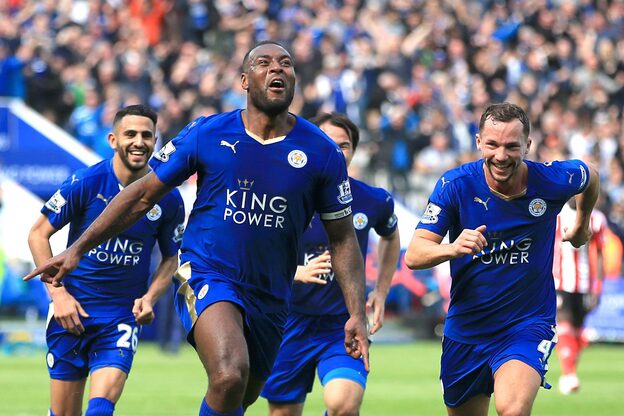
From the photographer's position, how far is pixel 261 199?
25.2ft

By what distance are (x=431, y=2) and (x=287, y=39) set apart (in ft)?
13.2

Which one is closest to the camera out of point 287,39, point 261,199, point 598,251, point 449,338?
point 261,199

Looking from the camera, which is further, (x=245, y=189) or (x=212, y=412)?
(x=245, y=189)

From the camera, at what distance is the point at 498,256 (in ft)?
27.4

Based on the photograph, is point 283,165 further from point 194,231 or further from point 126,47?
point 126,47

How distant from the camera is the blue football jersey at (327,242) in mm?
9875

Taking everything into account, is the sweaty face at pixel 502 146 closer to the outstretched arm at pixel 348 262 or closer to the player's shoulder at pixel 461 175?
the player's shoulder at pixel 461 175

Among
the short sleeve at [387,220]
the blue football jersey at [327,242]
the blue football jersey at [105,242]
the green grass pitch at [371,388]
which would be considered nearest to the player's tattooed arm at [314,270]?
the blue football jersey at [327,242]

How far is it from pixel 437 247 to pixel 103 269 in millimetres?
2677

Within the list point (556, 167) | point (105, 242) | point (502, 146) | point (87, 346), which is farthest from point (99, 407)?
point (556, 167)

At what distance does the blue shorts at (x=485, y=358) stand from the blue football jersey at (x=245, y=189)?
4.39 ft

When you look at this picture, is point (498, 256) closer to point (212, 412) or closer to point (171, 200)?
point (212, 412)

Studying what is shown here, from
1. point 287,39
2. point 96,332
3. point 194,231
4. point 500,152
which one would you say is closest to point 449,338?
point 500,152

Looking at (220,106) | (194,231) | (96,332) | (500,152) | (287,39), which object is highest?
(287,39)
